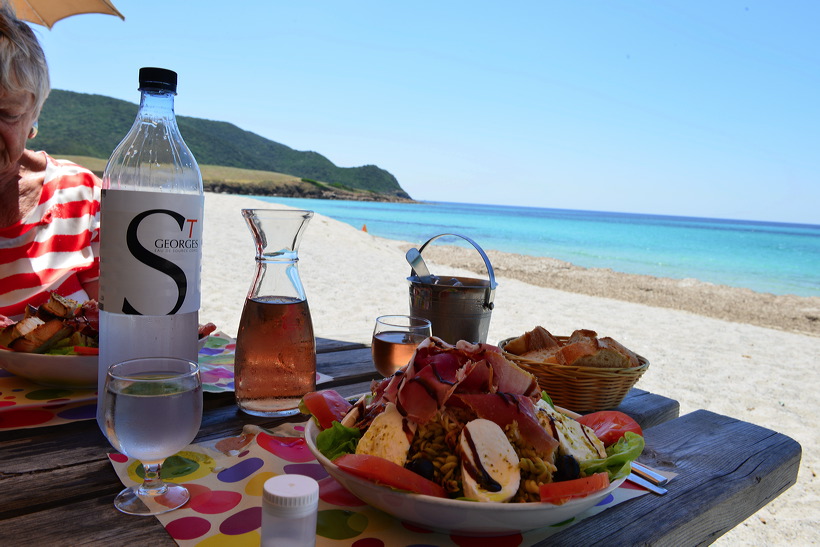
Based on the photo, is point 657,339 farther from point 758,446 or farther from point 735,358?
point 758,446

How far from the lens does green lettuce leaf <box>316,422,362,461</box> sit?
877 millimetres

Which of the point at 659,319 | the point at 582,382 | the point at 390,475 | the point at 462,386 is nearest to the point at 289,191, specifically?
the point at 659,319

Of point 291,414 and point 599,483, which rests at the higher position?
point 599,483

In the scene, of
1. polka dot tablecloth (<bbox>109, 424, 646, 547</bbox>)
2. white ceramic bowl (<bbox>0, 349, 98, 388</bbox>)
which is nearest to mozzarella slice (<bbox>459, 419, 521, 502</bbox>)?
polka dot tablecloth (<bbox>109, 424, 646, 547</bbox>)

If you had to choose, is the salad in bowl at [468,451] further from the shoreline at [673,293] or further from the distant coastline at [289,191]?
the distant coastline at [289,191]

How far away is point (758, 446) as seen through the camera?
1316 mm

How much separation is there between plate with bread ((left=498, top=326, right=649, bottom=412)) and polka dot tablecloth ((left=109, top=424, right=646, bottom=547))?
367mm

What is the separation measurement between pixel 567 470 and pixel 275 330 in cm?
66

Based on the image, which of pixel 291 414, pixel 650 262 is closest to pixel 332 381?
pixel 291 414

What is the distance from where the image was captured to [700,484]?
107 cm

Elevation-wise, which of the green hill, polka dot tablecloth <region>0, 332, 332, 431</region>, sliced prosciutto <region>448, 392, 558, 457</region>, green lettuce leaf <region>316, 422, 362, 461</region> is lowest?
polka dot tablecloth <region>0, 332, 332, 431</region>

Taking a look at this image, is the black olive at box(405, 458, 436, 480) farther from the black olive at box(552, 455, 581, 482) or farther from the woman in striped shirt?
the woman in striped shirt

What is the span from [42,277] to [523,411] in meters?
2.21

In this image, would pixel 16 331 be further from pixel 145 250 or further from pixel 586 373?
pixel 586 373
